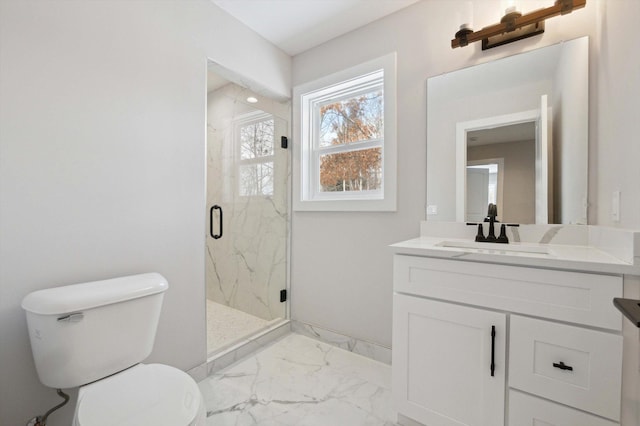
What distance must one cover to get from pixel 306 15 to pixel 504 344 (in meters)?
2.23

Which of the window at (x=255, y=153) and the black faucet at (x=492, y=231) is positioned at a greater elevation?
the window at (x=255, y=153)

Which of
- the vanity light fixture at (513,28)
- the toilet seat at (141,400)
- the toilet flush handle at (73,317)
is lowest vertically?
the toilet seat at (141,400)

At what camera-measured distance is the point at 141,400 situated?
995 millimetres

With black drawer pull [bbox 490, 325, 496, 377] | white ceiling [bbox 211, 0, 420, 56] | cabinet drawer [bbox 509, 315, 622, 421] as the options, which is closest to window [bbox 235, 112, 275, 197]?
white ceiling [bbox 211, 0, 420, 56]

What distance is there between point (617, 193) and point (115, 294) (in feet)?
6.82

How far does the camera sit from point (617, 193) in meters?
1.16

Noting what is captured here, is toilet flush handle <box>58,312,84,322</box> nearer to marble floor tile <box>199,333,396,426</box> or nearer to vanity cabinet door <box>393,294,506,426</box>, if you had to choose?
marble floor tile <box>199,333,396,426</box>

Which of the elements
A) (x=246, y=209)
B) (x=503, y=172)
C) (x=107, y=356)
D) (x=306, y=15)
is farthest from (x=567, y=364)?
(x=246, y=209)

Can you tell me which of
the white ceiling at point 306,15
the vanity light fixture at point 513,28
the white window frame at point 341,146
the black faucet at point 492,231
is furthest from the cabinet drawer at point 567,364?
the white ceiling at point 306,15

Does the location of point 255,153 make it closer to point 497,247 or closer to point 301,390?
point 301,390

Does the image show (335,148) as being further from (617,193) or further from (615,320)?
(615,320)

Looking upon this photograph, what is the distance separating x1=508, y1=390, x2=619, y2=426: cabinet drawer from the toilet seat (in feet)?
3.83

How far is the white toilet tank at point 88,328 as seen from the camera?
42.6 inches

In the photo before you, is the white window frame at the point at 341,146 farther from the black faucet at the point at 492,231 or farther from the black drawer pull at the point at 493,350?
the black drawer pull at the point at 493,350
